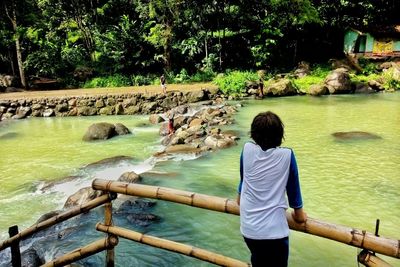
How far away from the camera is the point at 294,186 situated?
2.79 m

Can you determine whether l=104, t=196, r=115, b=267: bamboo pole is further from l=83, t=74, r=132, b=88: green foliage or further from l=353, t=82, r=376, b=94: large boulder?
l=83, t=74, r=132, b=88: green foliage

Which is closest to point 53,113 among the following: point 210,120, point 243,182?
point 210,120

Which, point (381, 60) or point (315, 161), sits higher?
point (381, 60)

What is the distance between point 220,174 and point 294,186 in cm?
736

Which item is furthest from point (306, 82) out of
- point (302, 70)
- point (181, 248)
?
point (181, 248)

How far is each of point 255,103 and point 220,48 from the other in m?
7.81

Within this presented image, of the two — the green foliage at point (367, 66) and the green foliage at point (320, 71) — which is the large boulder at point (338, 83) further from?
the green foliage at point (367, 66)

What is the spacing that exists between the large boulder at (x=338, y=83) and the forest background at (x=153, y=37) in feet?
17.2

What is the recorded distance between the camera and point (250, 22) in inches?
1109

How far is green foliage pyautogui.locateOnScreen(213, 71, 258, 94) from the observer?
22938 mm

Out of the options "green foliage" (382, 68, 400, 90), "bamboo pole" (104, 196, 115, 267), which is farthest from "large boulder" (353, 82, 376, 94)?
"bamboo pole" (104, 196, 115, 267)

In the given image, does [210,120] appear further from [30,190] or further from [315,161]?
[30,190]

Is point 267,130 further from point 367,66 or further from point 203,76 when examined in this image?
point 367,66

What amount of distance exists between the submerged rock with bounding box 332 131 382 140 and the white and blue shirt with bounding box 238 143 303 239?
36.5 feet
